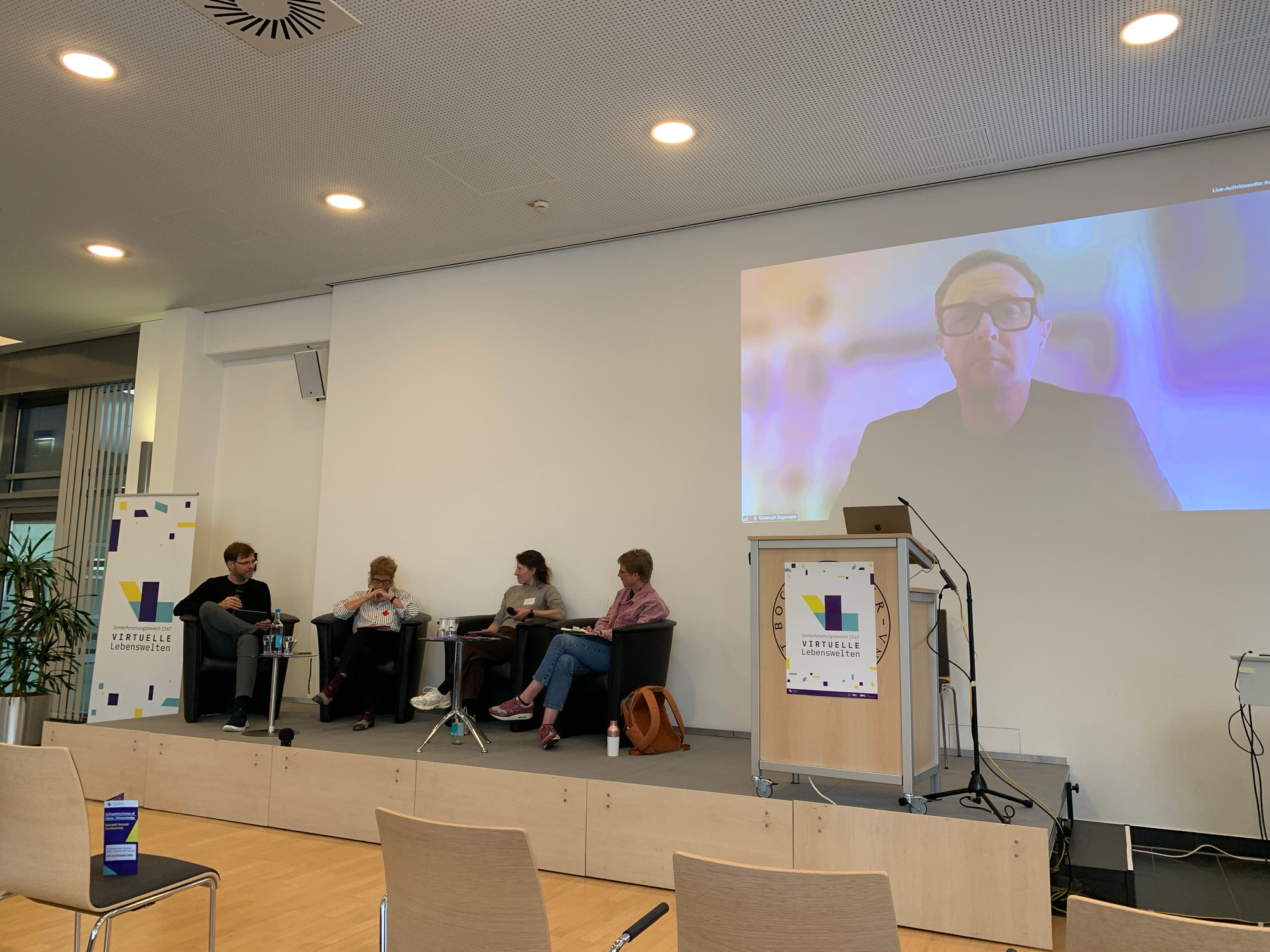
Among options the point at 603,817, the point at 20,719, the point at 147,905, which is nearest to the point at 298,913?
the point at 147,905

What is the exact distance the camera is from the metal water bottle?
16.2 ft

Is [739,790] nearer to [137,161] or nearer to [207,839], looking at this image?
[207,839]

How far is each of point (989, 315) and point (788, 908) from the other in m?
4.06

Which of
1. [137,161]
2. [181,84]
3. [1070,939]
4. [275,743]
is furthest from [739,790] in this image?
[137,161]

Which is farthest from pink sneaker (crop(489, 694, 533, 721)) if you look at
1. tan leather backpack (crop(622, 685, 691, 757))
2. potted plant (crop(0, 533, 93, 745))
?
potted plant (crop(0, 533, 93, 745))

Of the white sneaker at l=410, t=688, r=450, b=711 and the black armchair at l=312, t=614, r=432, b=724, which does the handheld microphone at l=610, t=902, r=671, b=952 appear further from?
the black armchair at l=312, t=614, r=432, b=724

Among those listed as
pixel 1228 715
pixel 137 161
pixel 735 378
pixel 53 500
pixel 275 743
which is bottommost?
pixel 275 743

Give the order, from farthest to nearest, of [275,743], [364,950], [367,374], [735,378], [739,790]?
[367,374] → [735,378] → [275,743] → [739,790] → [364,950]

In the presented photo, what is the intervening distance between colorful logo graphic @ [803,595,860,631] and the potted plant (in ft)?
19.6

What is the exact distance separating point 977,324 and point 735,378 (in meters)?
1.41

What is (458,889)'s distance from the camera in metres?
1.92

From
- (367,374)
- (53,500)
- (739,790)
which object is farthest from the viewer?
(53,500)

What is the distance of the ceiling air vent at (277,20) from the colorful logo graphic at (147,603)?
439 cm

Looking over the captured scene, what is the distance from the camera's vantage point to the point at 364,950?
9.86 ft
